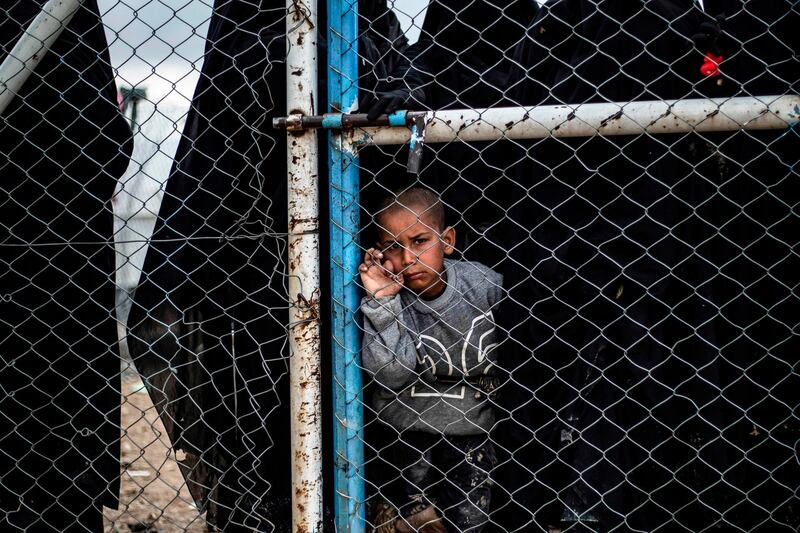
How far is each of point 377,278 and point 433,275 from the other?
0.81 feet

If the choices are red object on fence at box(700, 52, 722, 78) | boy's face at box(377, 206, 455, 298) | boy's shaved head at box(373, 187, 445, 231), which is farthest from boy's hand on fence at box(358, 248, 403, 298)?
red object on fence at box(700, 52, 722, 78)

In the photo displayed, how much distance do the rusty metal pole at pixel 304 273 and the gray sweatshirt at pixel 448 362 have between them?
12.0 inches

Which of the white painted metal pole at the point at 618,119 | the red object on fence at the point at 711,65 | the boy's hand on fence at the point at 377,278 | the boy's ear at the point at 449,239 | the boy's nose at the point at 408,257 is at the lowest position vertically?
the boy's hand on fence at the point at 377,278

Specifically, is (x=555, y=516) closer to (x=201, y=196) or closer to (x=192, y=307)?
(x=192, y=307)

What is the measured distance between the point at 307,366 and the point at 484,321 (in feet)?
2.15

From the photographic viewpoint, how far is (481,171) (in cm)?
256

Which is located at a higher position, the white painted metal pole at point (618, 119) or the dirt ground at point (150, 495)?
the white painted metal pole at point (618, 119)

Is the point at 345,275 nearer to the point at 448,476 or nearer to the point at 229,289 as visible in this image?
the point at 229,289

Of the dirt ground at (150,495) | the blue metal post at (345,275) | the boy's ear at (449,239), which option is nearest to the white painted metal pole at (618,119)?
the blue metal post at (345,275)

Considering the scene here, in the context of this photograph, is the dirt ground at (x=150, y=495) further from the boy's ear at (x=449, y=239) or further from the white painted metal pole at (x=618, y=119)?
the white painted metal pole at (x=618, y=119)

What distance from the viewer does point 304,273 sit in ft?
7.03

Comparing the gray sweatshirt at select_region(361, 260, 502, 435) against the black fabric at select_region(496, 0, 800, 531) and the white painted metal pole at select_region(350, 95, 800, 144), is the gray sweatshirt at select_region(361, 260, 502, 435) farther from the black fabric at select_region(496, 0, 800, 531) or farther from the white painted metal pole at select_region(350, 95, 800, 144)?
the white painted metal pole at select_region(350, 95, 800, 144)

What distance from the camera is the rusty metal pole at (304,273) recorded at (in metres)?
2.09

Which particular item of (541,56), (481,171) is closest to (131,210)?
(481,171)
